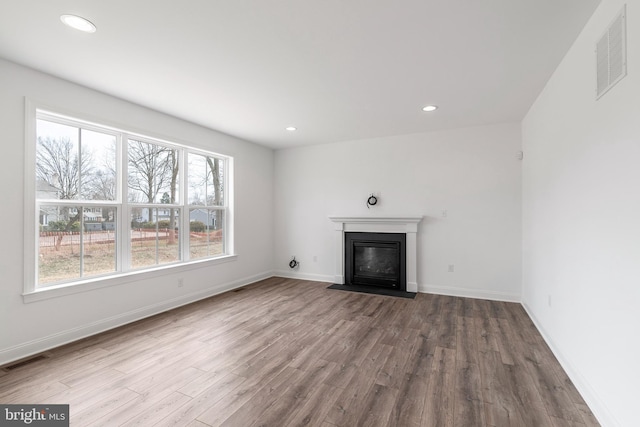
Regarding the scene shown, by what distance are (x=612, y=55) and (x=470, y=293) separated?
3.46m

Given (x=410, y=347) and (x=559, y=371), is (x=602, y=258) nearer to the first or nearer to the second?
(x=559, y=371)

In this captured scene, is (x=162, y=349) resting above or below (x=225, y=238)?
below

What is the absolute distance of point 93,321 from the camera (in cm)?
296

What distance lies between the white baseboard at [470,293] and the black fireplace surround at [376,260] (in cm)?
39

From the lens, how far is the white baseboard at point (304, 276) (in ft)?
17.4

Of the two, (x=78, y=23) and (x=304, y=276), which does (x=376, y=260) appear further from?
(x=78, y=23)

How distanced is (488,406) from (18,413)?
3072 mm

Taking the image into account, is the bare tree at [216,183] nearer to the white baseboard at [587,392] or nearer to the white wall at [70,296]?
the white wall at [70,296]

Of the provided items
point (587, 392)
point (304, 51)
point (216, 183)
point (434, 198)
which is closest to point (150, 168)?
point (216, 183)

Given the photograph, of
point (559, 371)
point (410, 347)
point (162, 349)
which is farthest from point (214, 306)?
point (559, 371)

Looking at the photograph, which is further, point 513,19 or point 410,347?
point 410,347

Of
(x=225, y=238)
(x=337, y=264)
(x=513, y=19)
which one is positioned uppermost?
(x=513, y=19)

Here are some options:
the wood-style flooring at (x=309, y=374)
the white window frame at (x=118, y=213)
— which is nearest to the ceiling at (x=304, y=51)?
the white window frame at (x=118, y=213)

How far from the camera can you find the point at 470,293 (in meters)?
4.28
